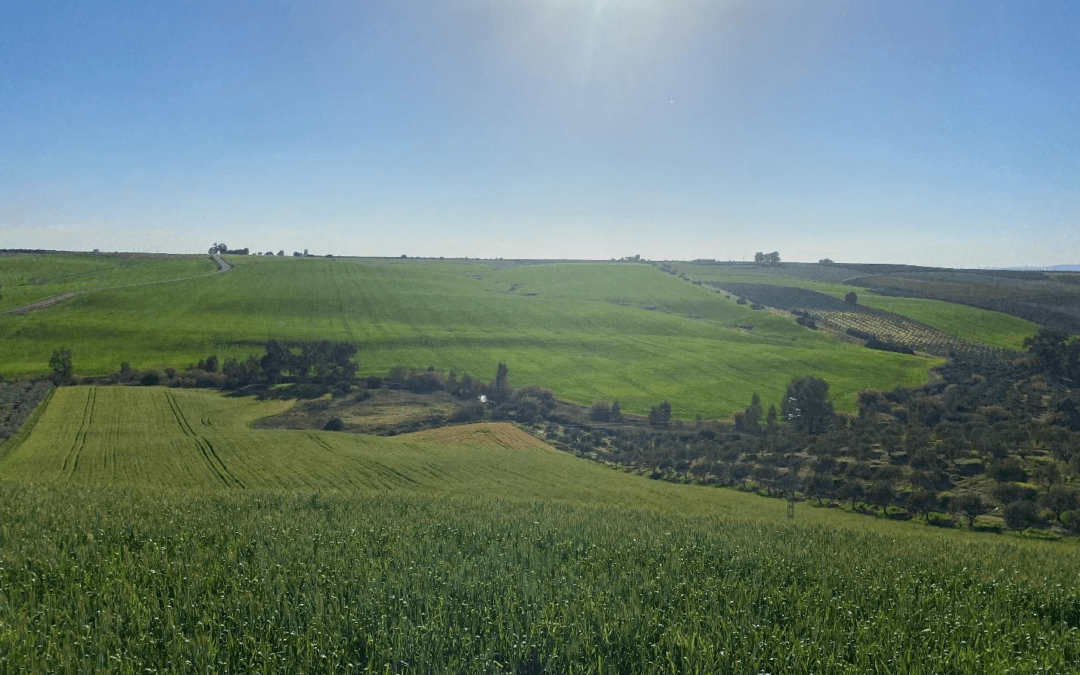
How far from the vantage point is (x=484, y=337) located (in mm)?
129500

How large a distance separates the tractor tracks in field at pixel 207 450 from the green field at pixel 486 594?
28.5 meters

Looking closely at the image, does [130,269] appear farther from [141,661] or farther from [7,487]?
[141,661]

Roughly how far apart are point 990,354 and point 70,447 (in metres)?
140

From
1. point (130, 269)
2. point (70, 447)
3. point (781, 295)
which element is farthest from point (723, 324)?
point (130, 269)

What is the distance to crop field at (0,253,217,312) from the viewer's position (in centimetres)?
13962

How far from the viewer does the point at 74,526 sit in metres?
13.1

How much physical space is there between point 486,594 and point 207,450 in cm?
5487

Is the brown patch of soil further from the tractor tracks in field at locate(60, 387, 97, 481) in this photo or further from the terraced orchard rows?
the terraced orchard rows

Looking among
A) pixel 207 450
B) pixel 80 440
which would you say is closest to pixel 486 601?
pixel 207 450

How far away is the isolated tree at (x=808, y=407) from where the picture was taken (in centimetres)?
8144

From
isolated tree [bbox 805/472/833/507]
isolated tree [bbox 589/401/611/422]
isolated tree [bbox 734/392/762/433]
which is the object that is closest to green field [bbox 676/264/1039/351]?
isolated tree [bbox 734/392/762/433]

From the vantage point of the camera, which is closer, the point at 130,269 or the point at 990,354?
the point at 990,354

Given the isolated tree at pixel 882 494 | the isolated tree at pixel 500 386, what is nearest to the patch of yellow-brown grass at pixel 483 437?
the isolated tree at pixel 500 386

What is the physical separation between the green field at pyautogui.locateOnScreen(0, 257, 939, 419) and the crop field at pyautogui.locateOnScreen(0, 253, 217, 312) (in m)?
11.9
